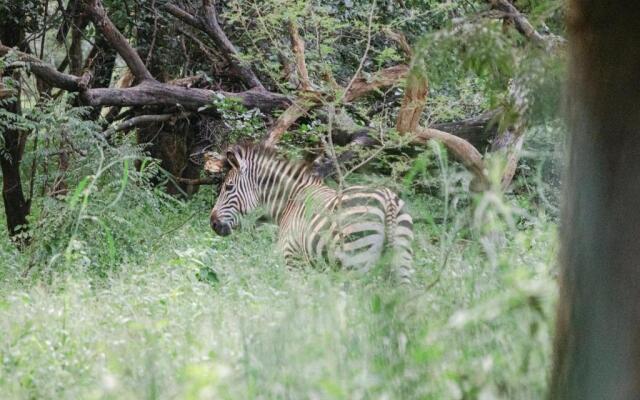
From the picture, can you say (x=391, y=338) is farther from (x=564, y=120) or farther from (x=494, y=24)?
Answer: (x=494, y=24)

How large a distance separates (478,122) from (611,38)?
8.65 metres

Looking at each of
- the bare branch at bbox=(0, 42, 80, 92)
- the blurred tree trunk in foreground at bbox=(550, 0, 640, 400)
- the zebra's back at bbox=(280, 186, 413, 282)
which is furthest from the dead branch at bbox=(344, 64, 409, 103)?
the blurred tree trunk in foreground at bbox=(550, 0, 640, 400)

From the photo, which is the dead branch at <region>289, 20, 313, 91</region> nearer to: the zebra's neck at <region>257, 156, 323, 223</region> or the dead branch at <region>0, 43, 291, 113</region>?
the zebra's neck at <region>257, 156, 323, 223</region>

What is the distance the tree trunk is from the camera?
13.1m

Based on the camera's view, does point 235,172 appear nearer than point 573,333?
No

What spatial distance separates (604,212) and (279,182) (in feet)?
22.6

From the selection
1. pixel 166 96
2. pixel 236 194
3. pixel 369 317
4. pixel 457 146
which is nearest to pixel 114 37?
pixel 166 96

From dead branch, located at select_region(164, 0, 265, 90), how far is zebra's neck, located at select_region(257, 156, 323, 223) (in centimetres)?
336

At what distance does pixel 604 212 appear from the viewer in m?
2.97

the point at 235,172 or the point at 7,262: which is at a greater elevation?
the point at 235,172

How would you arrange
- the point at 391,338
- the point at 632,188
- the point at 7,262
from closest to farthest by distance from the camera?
the point at 632,188 < the point at 391,338 < the point at 7,262

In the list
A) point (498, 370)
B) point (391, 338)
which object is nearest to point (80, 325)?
point (391, 338)

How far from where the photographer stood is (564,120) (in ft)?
10.7

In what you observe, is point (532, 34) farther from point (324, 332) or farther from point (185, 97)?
point (185, 97)
